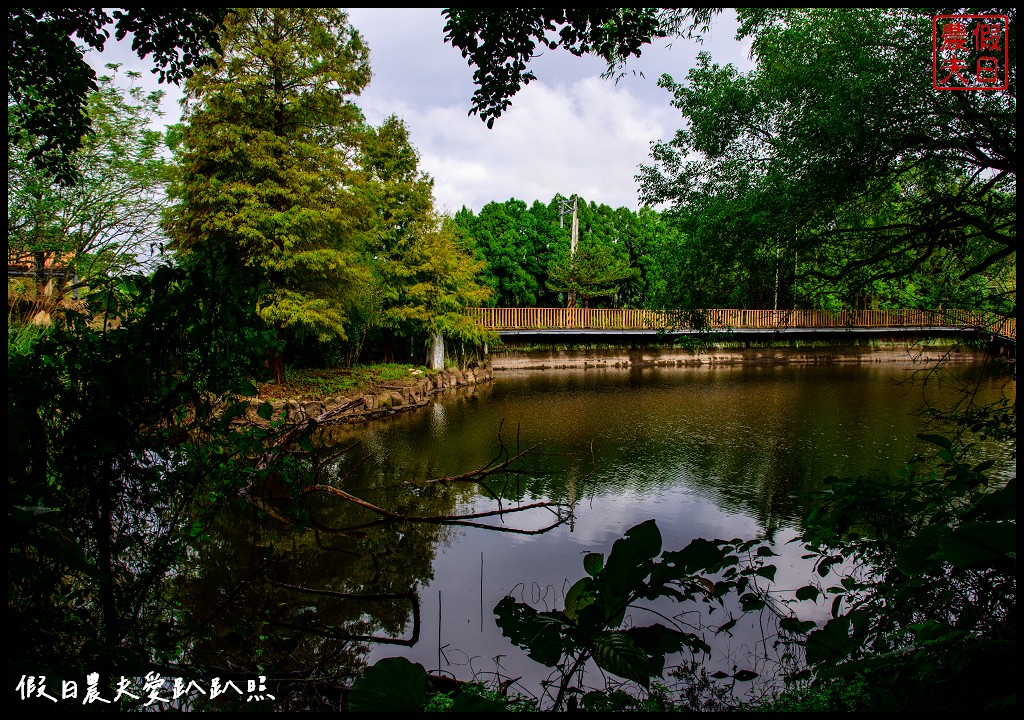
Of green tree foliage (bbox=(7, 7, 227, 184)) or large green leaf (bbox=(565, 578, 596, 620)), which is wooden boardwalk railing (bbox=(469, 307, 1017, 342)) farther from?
large green leaf (bbox=(565, 578, 596, 620))

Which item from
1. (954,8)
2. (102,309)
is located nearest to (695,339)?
(954,8)

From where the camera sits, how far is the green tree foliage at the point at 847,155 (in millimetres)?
3889

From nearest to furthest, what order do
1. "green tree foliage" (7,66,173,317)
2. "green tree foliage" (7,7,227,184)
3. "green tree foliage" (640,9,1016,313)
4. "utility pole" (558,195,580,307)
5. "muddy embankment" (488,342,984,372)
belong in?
"green tree foliage" (7,7,227,184)
"green tree foliage" (640,9,1016,313)
"green tree foliage" (7,66,173,317)
"muddy embankment" (488,342,984,372)
"utility pole" (558,195,580,307)

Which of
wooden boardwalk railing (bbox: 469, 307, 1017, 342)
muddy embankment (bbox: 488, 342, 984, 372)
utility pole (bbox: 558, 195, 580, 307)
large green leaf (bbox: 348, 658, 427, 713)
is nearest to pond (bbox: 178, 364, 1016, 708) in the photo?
large green leaf (bbox: 348, 658, 427, 713)

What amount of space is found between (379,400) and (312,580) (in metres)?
8.21

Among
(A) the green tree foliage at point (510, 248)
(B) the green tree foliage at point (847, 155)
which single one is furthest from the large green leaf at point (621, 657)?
(A) the green tree foliage at point (510, 248)

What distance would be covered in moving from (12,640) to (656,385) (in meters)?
16.7

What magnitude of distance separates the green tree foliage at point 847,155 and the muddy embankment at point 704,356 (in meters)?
15.3

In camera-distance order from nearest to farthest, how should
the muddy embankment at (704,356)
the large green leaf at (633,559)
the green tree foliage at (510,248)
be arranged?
1. the large green leaf at (633,559)
2. the muddy embankment at (704,356)
3. the green tree foliage at (510,248)

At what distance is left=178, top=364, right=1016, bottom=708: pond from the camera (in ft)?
11.2

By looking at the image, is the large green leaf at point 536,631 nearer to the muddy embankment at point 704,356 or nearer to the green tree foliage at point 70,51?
the green tree foliage at point 70,51

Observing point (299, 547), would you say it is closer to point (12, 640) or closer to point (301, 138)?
point (12, 640)

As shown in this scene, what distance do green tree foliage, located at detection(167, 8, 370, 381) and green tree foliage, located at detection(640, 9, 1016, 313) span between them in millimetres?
6920

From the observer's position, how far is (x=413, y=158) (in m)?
16.3
